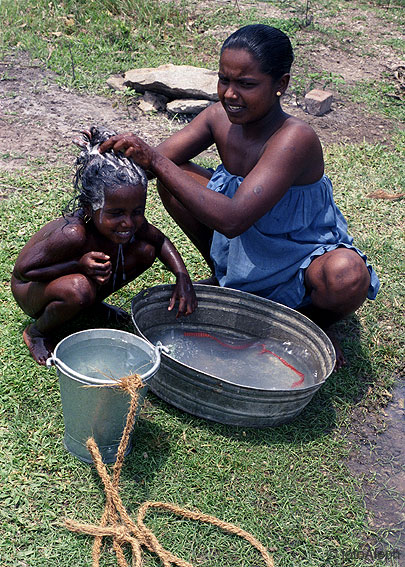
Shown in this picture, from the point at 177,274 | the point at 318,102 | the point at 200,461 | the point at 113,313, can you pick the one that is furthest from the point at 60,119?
the point at 200,461

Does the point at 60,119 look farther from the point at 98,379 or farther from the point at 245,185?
the point at 98,379

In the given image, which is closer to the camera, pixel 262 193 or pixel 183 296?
pixel 262 193

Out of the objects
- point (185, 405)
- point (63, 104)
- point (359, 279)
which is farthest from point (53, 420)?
point (63, 104)

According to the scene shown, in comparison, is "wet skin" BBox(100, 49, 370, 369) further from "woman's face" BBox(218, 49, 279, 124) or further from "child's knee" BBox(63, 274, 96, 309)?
"child's knee" BBox(63, 274, 96, 309)

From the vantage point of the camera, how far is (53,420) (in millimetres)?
2549

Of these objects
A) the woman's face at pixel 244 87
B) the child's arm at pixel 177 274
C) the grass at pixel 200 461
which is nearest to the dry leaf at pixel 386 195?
the grass at pixel 200 461

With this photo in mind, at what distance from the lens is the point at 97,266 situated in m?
2.56

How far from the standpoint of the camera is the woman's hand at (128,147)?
2.46m

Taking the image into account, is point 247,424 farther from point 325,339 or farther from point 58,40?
point 58,40

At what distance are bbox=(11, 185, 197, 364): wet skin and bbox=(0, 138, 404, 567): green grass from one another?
0.25 meters

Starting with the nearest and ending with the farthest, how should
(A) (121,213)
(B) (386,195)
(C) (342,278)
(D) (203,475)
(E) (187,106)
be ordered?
(D) (203,475)
(A) (121,213)
(C) (342,278)
(B) (386,195)
(E) (187,106)

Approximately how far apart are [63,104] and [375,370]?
339 cm

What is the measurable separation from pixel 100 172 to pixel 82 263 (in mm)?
387

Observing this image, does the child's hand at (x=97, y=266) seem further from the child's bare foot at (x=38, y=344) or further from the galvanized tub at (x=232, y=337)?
the child's bare foot at (x=38, y=344)
